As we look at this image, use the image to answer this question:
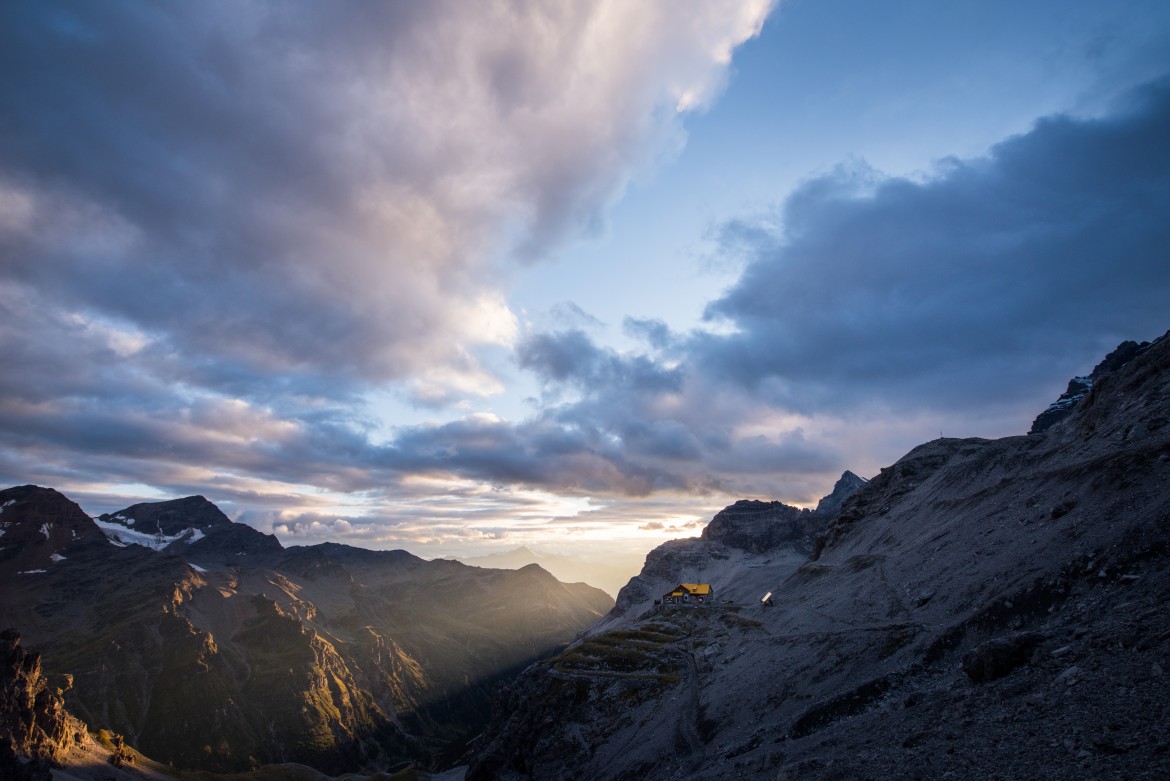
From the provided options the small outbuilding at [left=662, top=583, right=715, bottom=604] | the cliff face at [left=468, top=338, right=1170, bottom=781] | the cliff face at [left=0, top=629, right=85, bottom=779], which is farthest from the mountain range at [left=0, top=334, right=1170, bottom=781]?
the small outbuilding at [left=662, top=583, right=715, bottom=604]

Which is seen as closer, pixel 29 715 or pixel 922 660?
pixel 922 660

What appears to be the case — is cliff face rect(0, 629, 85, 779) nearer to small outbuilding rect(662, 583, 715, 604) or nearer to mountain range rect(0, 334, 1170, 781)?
mountain range rect(0, 334, 1170, 781)

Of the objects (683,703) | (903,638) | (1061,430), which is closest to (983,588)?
(903,638)

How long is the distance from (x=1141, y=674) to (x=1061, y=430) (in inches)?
4214

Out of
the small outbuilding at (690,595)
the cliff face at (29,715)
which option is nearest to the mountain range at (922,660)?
the cliff face at (29,715)

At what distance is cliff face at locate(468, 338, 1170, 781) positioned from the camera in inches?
1176

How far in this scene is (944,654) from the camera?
161 ft

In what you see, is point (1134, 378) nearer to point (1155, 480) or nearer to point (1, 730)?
point (1155, 480)

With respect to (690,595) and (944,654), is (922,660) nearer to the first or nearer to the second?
(944,654)

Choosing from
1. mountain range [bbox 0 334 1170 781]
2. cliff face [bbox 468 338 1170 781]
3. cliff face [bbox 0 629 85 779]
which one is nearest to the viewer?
cliff face [bbox 468 338 1170 781]

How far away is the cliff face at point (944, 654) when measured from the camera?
2988 centimetres

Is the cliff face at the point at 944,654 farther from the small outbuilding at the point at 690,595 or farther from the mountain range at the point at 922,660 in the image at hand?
the small outbuilding at the point at 690,595

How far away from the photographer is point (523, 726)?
106375 millimetres

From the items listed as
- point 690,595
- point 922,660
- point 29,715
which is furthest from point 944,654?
point 29,715
